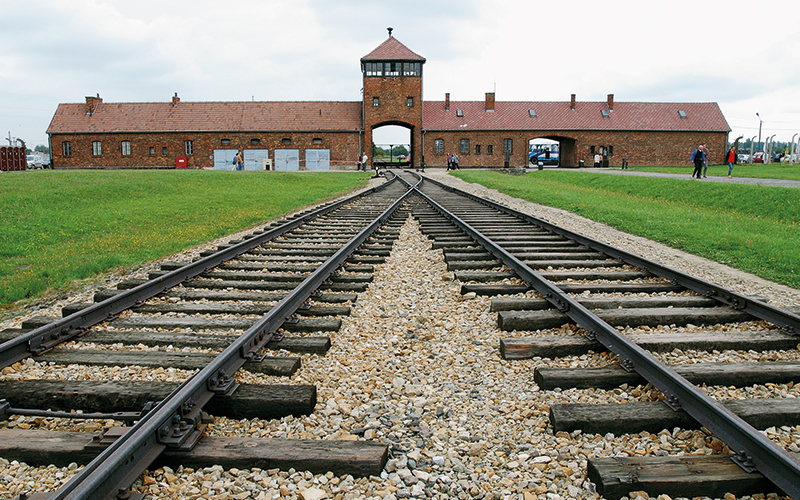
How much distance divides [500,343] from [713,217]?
39.0ft

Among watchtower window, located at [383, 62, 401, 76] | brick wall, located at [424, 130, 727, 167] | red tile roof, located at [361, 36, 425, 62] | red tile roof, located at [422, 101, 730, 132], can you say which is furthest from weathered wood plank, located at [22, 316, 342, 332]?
red tile roof, located at [422, 101, 730, 132]

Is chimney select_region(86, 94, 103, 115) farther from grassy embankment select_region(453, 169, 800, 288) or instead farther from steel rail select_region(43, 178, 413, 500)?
steel rail select_region(43, 178, 413, 500)

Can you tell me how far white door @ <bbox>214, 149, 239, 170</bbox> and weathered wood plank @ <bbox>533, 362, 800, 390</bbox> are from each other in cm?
5201

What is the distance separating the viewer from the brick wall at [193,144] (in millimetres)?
52062

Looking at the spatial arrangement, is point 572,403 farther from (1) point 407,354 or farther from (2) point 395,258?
(2) point 395,258

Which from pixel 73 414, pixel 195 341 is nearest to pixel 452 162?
pixel 195 341

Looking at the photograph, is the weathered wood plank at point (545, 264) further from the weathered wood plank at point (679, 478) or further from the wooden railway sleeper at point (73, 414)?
the wooden railway sleeper at point (73, 414)

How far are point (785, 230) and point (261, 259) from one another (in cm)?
1068

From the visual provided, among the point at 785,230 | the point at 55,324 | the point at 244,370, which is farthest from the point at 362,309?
the point at 785,230

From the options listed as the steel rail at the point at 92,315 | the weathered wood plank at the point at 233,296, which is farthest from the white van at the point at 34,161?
the weathered wood plank at the point at 233,296

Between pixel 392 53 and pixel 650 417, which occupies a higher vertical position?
pixel 392 53

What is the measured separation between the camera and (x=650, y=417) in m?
2.99

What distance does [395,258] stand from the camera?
795 centimetres

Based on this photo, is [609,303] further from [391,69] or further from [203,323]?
[391,69]
